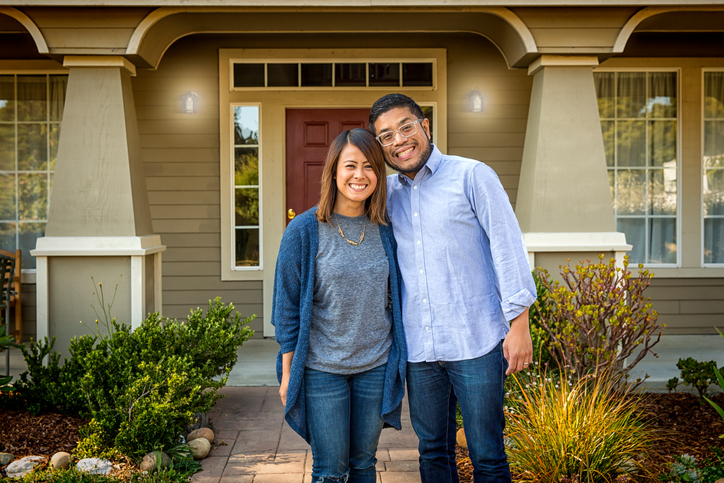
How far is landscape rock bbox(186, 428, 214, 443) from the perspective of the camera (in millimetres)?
3378

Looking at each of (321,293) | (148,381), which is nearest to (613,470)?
(321,293)

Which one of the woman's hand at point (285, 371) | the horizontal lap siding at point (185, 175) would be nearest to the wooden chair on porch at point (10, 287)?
the horizontal lap siding at point (185, 175)

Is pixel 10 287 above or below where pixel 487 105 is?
below

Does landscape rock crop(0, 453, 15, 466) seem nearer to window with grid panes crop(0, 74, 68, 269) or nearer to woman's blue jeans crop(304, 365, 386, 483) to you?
woman's blue jeans crop(304, 365, 386, 483)

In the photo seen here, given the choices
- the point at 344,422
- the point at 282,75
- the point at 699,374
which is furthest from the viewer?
the point at 282,75

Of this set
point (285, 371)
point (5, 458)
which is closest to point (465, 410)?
point (285, 371)

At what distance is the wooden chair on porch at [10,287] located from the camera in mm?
4824

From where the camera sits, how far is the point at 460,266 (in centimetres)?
212

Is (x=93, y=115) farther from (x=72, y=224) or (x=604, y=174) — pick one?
(x=604, y=174)

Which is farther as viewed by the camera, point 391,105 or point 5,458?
point 5,458

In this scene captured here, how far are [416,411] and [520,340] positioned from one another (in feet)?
1.48

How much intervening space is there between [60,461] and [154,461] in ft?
1.47

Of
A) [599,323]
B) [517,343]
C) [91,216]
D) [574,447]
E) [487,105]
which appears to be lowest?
[574,447]

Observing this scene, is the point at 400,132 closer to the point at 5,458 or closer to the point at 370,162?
the point at 370,162
